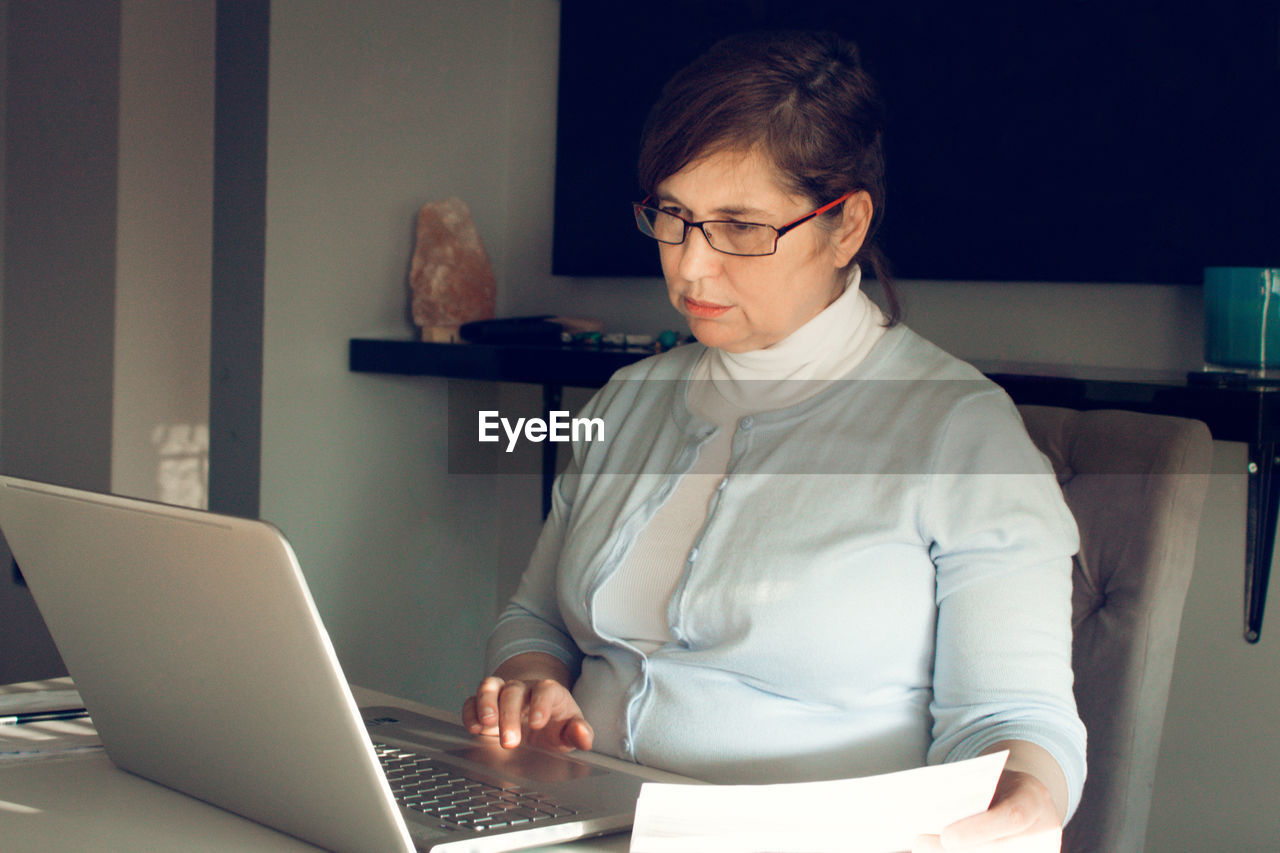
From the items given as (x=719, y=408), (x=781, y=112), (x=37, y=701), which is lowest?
(x=37, y=701)

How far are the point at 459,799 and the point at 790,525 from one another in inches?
18.4

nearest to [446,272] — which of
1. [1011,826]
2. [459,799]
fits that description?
[459,799]

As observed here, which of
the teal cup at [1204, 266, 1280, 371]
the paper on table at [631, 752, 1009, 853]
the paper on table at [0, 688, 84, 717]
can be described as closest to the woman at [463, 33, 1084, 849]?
the paper on table at [631, 752, 1009, 853]

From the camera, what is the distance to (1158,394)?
143 cm

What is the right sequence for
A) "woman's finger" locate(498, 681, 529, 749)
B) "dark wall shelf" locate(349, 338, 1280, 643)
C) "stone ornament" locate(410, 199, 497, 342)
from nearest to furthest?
"woman's finger" locate(498, 681, 529, 749) < "dark wall shelf" locate(349, 338, 1280, 643) < "stone ornament" locate(410, 199, 497, 342)

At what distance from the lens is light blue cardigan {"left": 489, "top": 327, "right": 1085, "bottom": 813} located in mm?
1021

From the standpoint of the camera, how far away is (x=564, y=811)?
2.58ft

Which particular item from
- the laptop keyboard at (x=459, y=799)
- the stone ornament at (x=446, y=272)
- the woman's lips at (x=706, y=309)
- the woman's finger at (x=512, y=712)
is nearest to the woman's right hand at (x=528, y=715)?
the woman's finger at (x=512, y=712)

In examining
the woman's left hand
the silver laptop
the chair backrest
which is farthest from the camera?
the chair backrest

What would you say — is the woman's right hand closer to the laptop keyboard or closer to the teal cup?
the laptop keyboard

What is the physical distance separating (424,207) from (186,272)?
58 cm

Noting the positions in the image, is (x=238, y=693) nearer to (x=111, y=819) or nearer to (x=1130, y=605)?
(x=111, y=819)

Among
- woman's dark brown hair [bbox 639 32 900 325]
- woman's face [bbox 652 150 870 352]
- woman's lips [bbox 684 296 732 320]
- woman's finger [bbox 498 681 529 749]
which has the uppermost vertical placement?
woman's dark brown hair [bbox 639 32 900 325]

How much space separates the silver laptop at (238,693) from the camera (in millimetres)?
644
